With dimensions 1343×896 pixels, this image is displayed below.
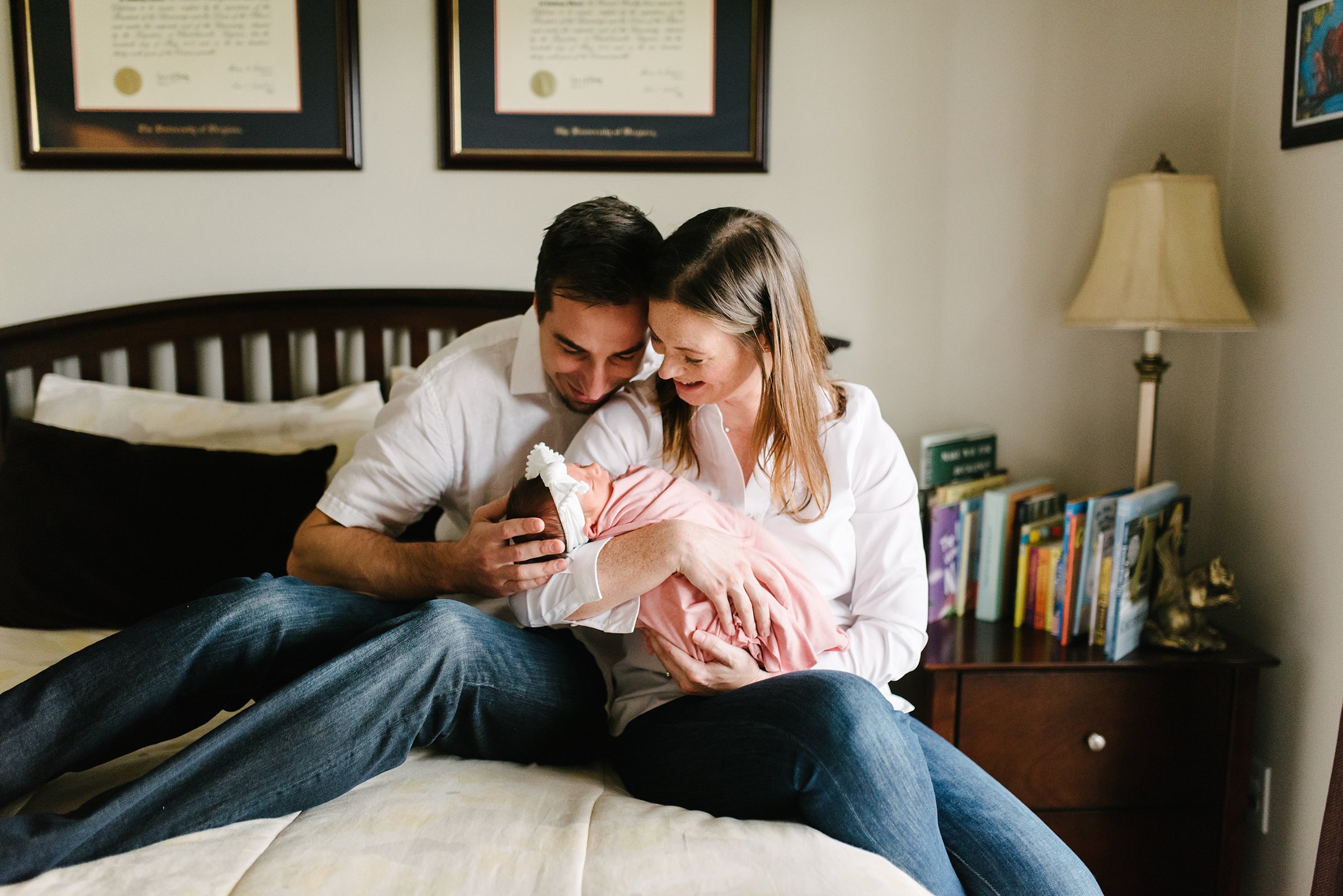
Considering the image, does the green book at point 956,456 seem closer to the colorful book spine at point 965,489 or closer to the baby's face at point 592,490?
the colorful book spine at point 965,489

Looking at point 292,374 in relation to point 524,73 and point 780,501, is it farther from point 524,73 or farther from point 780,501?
point 780,501

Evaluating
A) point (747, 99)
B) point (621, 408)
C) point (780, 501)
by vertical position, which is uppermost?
point (747, 99)

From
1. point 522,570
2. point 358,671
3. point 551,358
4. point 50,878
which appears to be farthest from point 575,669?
point 50,878

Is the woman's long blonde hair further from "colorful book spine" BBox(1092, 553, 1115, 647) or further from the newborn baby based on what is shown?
"colorful book spine" BBox(1092, 553, 1115, 647)

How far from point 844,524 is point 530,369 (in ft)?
1.85

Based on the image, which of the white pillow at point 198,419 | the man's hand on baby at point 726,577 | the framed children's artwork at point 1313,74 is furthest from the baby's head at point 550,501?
the framed children's artwork at point 1313,74

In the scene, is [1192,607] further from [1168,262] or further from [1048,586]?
[1168,262]

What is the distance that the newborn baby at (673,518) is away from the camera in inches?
48.8

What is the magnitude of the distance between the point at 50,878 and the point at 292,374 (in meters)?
1.28

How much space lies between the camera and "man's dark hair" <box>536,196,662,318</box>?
1.34 meters

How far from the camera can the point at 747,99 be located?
2.02 m

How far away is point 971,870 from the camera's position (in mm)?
1174

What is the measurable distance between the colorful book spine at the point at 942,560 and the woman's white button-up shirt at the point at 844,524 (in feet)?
1.37

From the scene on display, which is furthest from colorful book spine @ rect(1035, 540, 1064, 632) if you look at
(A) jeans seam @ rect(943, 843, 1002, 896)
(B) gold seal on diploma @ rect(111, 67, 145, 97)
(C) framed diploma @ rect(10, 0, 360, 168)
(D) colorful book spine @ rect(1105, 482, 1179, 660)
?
(B) gold seal on diploma @ rect(111, 67, 145, 97)
